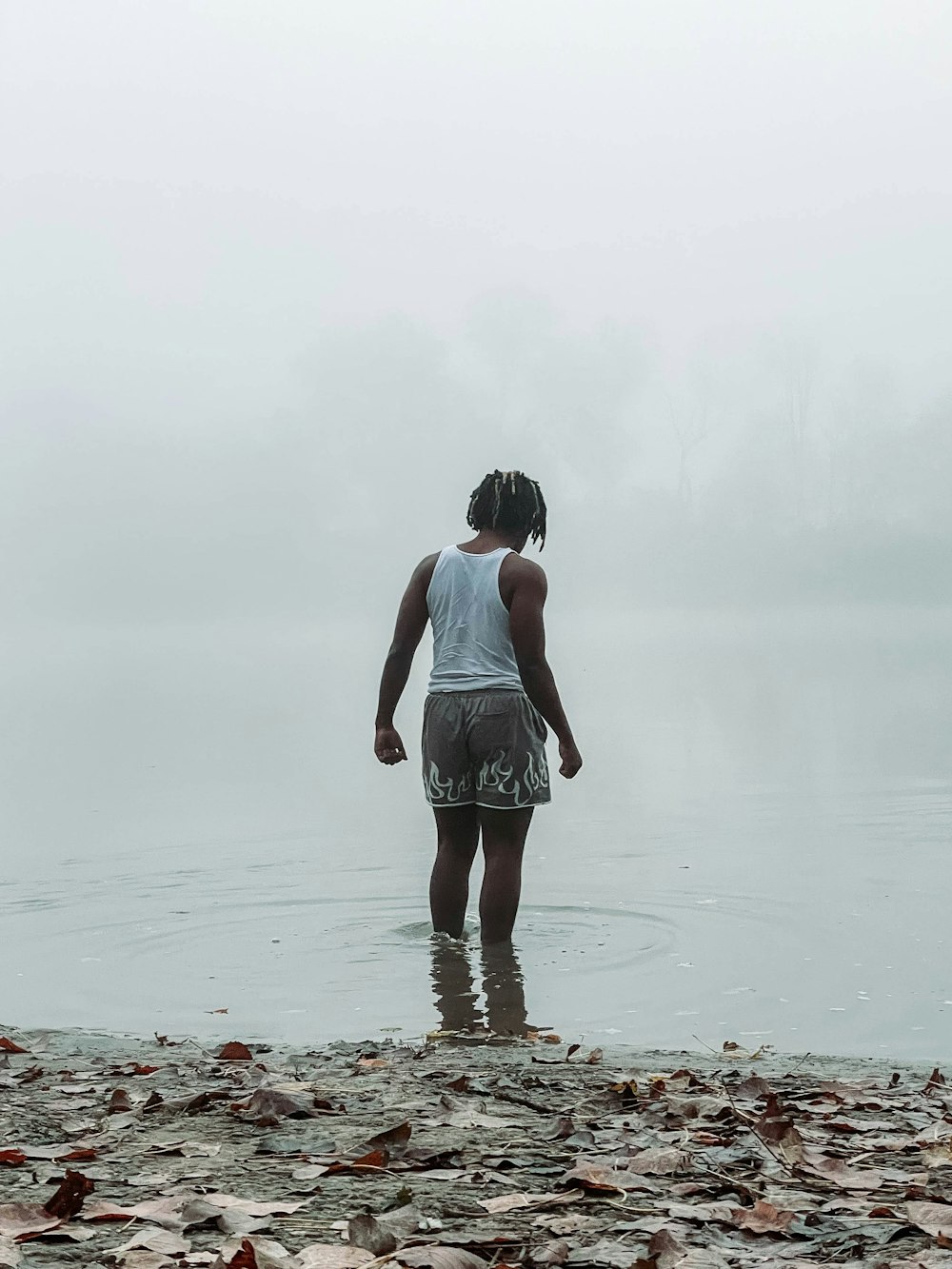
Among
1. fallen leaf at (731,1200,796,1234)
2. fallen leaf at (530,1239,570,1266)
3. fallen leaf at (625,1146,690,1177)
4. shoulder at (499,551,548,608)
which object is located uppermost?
shoulder at (499,551,548,608)

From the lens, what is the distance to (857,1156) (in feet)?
12.1

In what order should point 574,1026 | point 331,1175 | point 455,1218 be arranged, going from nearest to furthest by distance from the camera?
1. point 455,1218
2. point 331,1175
3. point 574,1026

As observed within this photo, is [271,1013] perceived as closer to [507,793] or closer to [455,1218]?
[507,793]

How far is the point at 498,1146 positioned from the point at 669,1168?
0.46m

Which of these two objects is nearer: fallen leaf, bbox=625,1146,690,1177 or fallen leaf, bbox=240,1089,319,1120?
fallen leaf, bbox=625,1146,690,1177

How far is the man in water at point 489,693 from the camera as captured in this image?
22.5 ft

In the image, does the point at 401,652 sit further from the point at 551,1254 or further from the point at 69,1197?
the point at 551,1254

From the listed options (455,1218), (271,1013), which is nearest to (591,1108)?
(455,1218)

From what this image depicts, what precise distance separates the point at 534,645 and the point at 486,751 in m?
0.54

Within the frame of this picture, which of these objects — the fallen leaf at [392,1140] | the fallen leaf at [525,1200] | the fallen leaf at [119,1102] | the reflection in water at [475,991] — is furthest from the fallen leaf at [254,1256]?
the reflection in water at [475,991]

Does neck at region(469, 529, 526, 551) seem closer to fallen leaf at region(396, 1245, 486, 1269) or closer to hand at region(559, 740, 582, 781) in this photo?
hand at region(559, 740, 582, 781)

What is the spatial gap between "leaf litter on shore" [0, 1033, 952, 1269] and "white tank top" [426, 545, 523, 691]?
229 cm

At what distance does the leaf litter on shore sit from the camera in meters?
3.02

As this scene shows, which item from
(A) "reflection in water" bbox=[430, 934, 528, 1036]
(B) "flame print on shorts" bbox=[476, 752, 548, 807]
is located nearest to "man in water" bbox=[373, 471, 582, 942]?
(B) "flame print on shorts" bbox=[476, 752, 548, 807]
